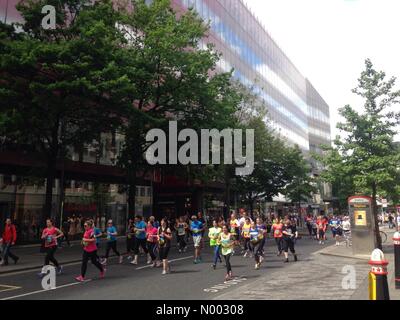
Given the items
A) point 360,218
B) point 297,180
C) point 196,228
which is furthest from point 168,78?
point 297,180

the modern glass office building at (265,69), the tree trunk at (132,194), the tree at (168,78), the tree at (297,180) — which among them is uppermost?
the modern glass office building at (265,69)

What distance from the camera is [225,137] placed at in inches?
984

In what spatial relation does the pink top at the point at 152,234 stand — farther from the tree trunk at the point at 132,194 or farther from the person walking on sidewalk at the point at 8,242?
the tree trunk at the point at 132,194

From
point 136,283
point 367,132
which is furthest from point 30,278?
point 367,132

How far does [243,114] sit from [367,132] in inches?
694

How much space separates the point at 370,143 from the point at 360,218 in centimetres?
345

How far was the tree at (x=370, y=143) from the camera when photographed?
17750mm

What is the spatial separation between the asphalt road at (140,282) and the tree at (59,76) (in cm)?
673

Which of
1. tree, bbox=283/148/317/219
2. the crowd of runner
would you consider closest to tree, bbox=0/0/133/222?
the crowd of runner

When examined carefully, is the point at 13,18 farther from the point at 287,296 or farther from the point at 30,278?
the point at 287,296

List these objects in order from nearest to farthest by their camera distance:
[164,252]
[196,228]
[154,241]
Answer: [164,252]
[154,241]
[196,228]

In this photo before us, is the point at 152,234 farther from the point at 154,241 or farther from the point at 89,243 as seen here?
the point at 89,243

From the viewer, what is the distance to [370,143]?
18.0 meters

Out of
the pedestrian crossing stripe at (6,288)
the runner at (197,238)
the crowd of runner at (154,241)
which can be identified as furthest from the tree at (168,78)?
the pedestrian crossing stripe at (6,288)
